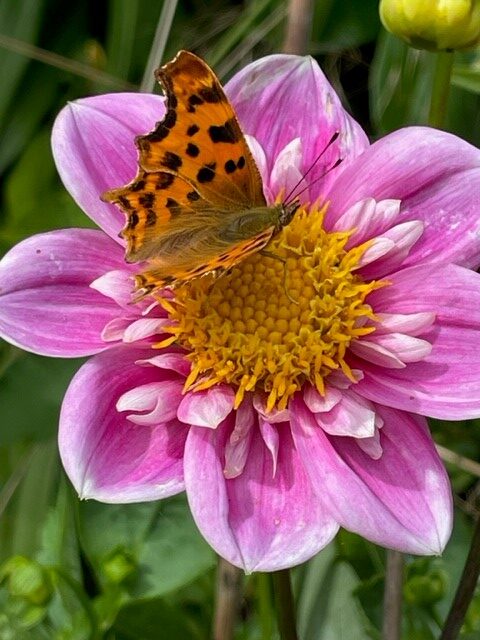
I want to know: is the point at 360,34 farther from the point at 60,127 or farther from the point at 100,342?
the point at 100,342

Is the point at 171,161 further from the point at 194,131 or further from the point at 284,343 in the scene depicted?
the point at 284,343

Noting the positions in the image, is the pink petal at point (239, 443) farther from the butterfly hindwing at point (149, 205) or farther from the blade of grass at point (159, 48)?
the blade of grass at point (159, 48)

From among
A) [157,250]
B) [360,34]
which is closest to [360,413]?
[157,250]

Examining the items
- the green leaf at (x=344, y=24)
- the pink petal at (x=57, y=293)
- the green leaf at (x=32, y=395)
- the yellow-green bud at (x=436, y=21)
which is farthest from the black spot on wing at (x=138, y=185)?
the green leaf at (x=344, y=24)

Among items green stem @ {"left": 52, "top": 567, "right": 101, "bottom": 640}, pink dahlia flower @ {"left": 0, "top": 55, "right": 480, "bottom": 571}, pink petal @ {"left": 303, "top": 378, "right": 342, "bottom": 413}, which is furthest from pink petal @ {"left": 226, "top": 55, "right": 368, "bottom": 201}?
green stem @ {"left": 52, "top": 567, "right": 101, "bottom": 640}

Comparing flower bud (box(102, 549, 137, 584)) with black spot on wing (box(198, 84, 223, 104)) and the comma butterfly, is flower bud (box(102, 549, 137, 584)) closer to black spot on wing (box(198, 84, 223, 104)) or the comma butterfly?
the comma butterfly
